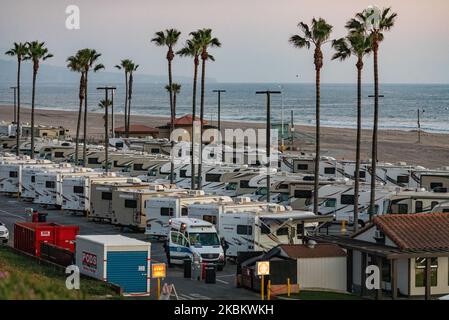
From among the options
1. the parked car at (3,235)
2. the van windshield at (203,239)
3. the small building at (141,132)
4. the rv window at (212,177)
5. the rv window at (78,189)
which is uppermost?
the small building at (141,132)

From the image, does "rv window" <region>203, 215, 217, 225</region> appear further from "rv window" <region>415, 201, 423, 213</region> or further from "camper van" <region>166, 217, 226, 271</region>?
"rv window" <region>415, 201, 423, 213</region>

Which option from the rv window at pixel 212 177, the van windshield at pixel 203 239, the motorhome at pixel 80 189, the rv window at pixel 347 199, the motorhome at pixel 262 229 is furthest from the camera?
the rv window at pixel 212 177

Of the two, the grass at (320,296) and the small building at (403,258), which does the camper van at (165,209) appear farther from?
the grass at (320,296)

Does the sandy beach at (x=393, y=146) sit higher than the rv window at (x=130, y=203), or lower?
higher

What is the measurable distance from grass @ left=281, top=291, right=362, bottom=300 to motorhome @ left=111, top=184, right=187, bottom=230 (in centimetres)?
1572

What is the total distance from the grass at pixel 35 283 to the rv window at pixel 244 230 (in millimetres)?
8418

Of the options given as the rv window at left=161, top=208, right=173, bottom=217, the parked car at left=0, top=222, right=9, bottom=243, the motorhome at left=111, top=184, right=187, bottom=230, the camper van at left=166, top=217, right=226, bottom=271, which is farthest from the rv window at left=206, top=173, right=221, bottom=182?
the camper van at left=166, top=217, right=226, bottom=271

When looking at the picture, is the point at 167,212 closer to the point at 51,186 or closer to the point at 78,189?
the point at 78,189

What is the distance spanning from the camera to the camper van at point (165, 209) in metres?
51.1

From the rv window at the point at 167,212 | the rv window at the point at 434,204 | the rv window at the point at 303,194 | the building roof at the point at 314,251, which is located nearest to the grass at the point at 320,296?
the building roof at the point at 314,251

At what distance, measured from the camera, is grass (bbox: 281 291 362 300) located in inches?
1492
